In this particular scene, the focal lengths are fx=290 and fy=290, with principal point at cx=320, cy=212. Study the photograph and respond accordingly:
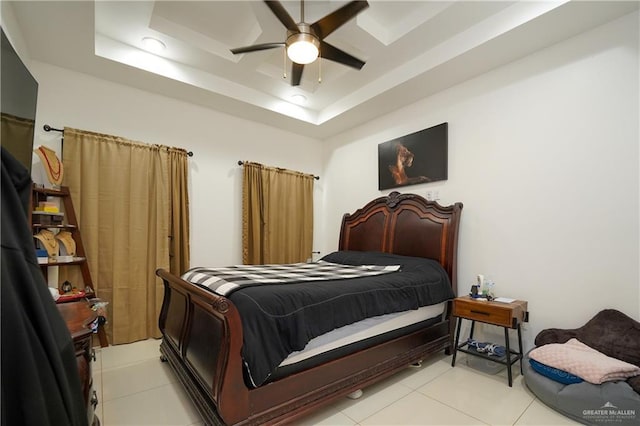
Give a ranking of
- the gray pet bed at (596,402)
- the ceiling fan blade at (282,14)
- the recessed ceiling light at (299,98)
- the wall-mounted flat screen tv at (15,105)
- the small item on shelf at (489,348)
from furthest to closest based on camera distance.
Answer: the recessed ceiling light at (299,98) → the small item on shelf at (489,348) → the ceiling fan blade at (282,14) → the gray pet bed at (596,402) → the wall-mounted flat screen tv at (15,105)

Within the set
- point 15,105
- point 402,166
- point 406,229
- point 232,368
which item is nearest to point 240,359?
point 232,368

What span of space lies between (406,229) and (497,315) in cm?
137

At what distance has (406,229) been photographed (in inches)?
138

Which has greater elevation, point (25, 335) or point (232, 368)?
point (25, 335)

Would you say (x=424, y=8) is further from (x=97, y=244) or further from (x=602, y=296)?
(x=97, y=244)

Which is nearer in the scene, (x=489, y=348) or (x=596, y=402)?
(x=596, y=402)

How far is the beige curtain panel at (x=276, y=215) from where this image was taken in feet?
13.5

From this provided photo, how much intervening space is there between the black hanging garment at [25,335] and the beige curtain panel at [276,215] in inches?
129

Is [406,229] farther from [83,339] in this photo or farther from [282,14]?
[83,339]

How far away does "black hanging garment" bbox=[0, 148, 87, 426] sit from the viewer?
658 millimetres

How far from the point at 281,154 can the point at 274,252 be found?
1.57 metres

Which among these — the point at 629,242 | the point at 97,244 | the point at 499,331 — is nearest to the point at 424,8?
the point at 629,242

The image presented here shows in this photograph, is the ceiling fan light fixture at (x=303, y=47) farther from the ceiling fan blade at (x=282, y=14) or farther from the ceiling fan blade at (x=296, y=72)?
the ceiling fan blade at (x=296, y=72)

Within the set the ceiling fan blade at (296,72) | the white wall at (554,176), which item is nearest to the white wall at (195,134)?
the ceiling fan blade at (296,72)
